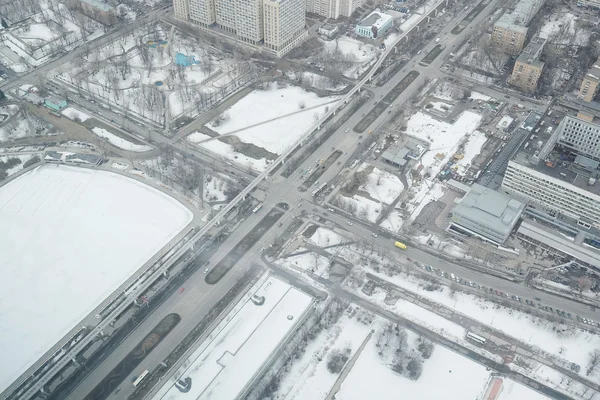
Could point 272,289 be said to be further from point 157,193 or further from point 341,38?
point 341,38

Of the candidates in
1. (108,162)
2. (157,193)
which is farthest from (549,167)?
(108,162)

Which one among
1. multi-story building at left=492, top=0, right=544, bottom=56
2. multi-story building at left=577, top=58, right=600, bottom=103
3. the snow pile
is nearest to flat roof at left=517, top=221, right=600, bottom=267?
multi-story building at left=577, top=58, right=600, bottom=103

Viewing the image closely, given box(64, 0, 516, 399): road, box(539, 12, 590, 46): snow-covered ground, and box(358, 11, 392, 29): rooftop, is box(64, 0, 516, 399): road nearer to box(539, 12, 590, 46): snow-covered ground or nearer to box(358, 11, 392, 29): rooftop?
box(358, 11, 392, 29): rooftop

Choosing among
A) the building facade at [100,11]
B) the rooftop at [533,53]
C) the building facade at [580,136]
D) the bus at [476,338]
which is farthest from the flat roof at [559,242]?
the building facade at [100,11]

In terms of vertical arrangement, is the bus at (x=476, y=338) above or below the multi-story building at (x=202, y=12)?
below

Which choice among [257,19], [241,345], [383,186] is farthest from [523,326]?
[257,19]

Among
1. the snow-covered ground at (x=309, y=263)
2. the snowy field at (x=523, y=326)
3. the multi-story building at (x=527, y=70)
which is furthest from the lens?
the multi-story building at (x=527, y=70)

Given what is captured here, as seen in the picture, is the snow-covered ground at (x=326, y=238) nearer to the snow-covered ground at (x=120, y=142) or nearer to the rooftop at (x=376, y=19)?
the snow-covered ground at (x=120, y=142)

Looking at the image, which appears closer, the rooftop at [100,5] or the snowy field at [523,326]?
the snowy field at [523,326]
